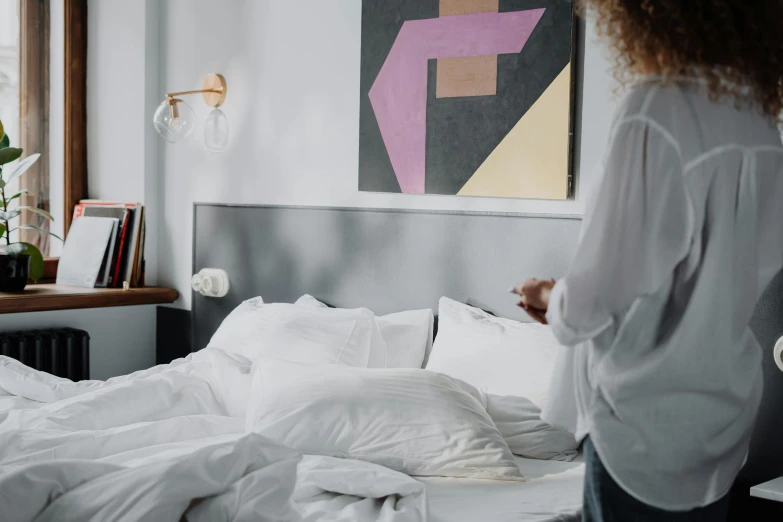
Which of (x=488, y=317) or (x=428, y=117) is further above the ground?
(x=428, y=117)

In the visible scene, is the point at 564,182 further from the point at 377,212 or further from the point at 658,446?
the point at 658,446

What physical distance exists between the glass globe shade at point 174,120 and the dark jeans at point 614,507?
8.46 ft

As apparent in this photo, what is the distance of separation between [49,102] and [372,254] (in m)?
1.85

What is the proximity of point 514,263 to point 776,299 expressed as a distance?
778mm

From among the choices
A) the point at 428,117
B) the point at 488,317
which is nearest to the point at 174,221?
the point at 428,117

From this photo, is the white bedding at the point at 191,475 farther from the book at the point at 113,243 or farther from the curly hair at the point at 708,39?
the book at the point at 113,243

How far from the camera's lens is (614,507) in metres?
1.16

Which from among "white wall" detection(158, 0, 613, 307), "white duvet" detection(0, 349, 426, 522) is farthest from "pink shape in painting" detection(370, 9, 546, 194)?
"white duvet" detection(0, 349, 426, 522)

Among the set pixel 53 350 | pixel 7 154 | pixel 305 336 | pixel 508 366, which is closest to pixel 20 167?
pixel 7 154

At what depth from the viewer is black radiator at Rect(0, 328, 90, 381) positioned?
3338 millimetres

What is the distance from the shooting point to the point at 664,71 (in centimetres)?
114

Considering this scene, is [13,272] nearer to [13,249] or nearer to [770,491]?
[13,249]

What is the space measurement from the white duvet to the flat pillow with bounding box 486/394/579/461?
465mm

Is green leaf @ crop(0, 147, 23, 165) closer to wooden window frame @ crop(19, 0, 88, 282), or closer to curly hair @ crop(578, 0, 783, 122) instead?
wooden window frame @ crop(19, 0, 88, 282)
